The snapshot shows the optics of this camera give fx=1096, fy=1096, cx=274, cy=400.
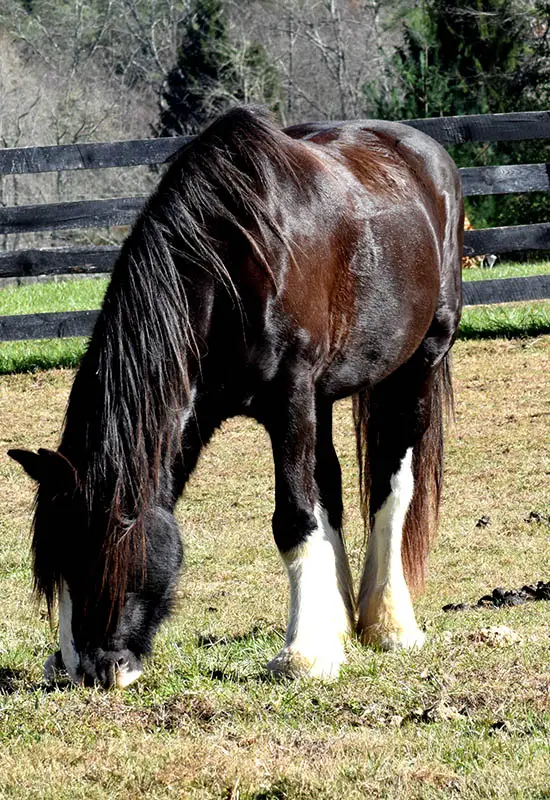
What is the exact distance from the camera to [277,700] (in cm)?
315

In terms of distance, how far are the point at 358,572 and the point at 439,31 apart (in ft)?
58.3

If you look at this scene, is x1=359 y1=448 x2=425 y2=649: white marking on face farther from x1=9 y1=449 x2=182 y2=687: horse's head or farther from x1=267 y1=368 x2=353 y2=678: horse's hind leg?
x1=9 y1=449 x2=182 y2=687: horse's head

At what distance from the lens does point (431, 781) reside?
2502 mm

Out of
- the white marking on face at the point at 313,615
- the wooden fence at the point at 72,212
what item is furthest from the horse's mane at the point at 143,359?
the wooden fence at the point at 72,212

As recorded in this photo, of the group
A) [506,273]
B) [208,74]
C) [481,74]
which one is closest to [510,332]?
[506,273]

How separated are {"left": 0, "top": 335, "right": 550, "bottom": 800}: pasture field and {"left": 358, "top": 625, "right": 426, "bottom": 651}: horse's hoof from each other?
0.20 feet

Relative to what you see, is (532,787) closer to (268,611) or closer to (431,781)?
(431,781)

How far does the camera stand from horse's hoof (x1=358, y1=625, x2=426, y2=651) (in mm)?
3934

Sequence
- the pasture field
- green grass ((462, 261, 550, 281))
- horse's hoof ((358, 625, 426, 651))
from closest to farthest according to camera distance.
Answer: the pasture field < horse's hoof ((358, 625, 426, 651)) < green grass ((462, 261, 550, 281))

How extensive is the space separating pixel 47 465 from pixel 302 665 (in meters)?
1.00

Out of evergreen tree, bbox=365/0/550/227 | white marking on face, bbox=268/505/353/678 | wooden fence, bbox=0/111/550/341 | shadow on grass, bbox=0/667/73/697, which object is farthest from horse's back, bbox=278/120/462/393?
evergreen tree, bbox=365/0/550/227

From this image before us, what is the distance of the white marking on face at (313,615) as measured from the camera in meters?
3.42

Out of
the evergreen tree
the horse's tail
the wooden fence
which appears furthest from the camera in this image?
the evergreen tree

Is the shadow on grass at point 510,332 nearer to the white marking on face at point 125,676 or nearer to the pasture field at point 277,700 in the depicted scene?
the pasture field at point 277,700
